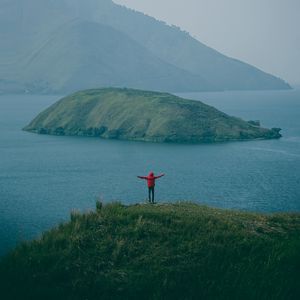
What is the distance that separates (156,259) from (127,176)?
84326 mm

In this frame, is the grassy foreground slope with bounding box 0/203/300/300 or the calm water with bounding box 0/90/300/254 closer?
the grassy foreground slope with bounding box 0/203/300/300

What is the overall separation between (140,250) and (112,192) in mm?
65041

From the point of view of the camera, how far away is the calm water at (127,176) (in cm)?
8106

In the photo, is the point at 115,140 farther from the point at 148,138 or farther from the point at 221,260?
the point at 221,260

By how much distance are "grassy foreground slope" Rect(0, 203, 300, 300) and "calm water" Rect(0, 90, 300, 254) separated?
897 inches

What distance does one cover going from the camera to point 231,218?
36969 mm

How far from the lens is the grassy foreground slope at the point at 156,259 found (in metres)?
26.8

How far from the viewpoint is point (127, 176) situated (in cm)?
11400

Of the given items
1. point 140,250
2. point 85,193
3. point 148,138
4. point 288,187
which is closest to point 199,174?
point 288,187

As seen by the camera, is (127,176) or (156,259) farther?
(127,176)

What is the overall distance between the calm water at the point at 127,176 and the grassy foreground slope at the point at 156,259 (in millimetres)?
22771

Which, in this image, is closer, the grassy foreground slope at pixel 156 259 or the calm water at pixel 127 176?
the grassy foreground slope at pixel 156 259

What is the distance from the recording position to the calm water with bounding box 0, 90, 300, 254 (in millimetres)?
81062

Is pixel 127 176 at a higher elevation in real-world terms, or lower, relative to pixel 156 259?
lower
